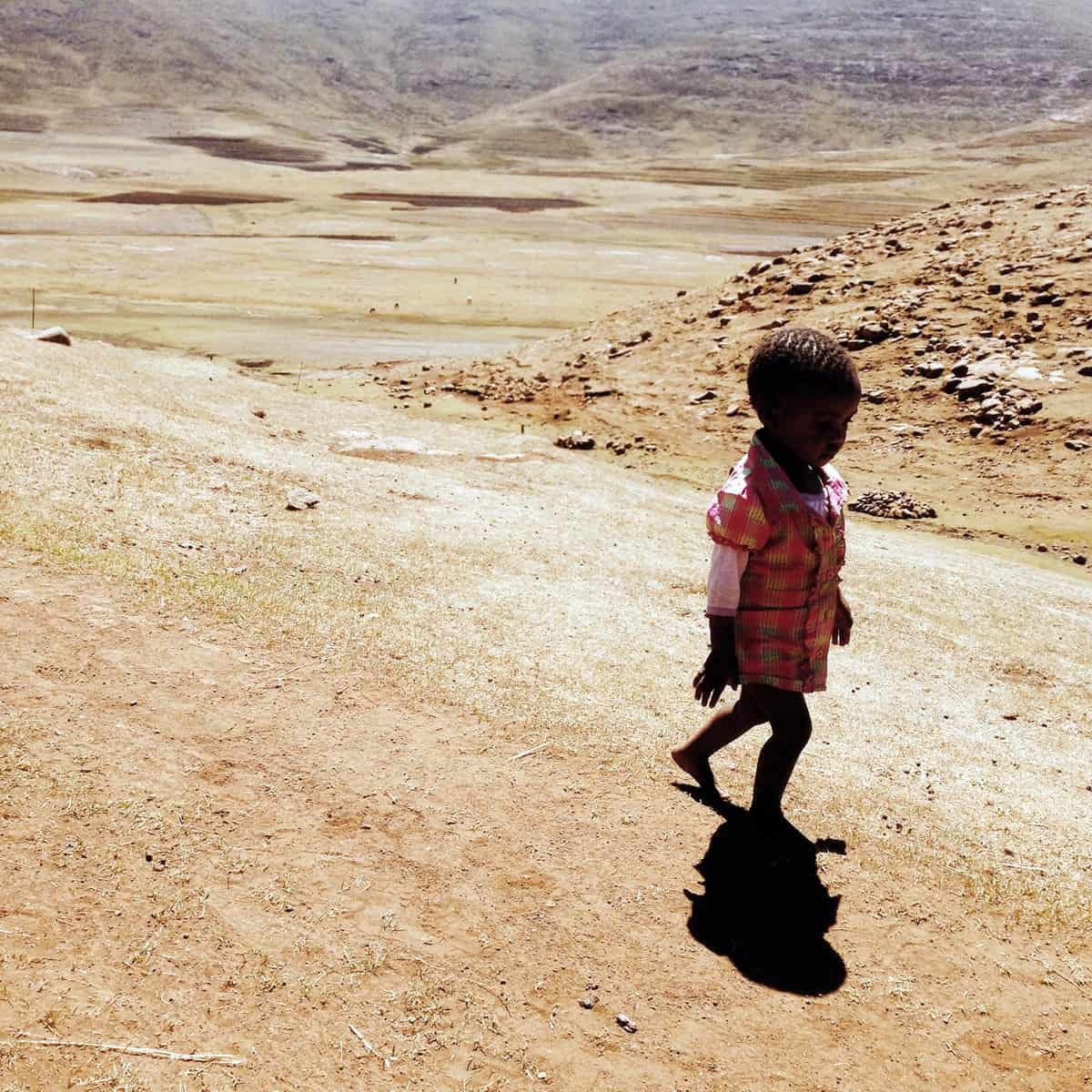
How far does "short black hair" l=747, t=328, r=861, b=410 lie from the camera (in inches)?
135

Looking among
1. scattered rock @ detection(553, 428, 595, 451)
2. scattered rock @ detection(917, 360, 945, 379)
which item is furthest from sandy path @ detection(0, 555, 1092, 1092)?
scattered rock @ detection(917, 360, 945, 379)

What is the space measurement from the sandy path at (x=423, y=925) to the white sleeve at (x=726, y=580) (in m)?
1.04

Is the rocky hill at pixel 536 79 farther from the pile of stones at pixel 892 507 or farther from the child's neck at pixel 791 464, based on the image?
the child's neck at pixel 791 464

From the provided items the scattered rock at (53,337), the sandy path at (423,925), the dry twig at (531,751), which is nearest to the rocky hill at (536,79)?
the scattered rock at (53,337)

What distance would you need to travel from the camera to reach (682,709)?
5.25 metres

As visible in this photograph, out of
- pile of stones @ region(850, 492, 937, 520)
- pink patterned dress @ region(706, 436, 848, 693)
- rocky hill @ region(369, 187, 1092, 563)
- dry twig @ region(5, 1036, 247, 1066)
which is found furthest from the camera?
rocky hill @ region(369, 187, 1092, 563)

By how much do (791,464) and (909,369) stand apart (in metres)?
12.3

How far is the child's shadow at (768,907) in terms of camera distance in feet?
11.3

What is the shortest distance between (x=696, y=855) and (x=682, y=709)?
1.33 m

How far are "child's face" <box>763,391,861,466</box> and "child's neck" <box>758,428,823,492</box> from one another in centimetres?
6

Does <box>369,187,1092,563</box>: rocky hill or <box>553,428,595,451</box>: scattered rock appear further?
<box>553,428,595,451</box>: scattered rock

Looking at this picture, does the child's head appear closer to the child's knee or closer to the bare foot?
the child's knee

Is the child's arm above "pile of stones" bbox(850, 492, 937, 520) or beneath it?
above

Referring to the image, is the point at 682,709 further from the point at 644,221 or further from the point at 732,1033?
the point at 644,221
